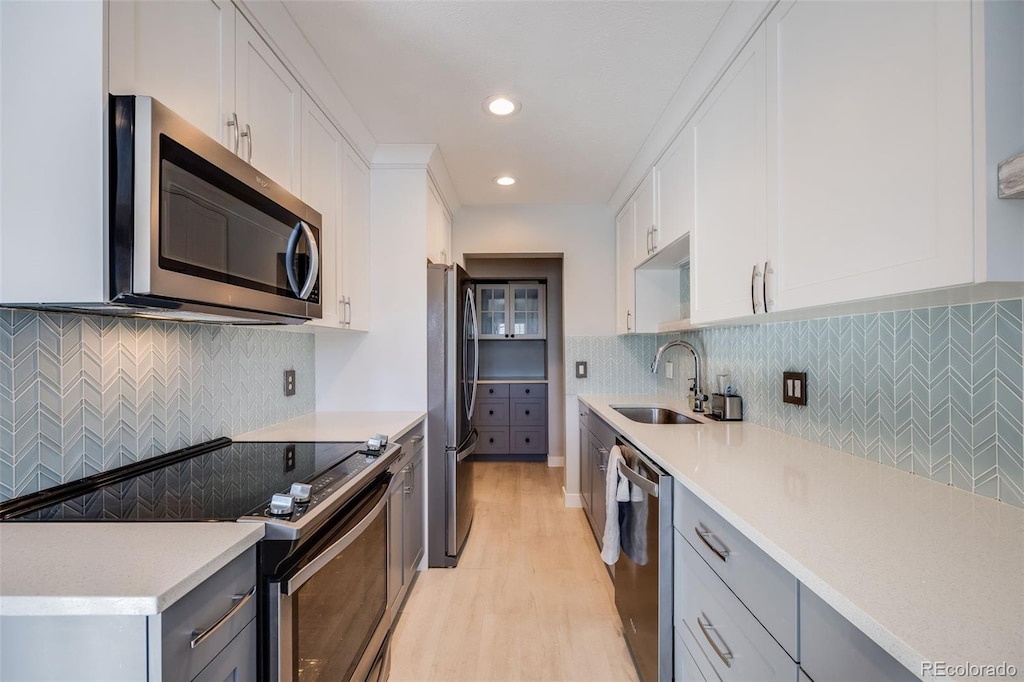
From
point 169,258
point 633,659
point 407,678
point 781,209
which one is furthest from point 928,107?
point 407,678

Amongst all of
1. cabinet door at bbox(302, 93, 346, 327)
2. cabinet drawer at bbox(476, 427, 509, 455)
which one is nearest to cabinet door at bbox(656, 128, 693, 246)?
cabinet door at bbox(302, 93, 346, 327)

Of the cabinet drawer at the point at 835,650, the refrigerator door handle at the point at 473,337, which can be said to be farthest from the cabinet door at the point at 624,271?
the cabinet drawer at the point at 835,650

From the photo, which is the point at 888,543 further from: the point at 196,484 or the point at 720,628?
→ the point at 196,484

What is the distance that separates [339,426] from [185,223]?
4.32 ft

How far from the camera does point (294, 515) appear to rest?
998 mm

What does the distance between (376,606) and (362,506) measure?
48cm

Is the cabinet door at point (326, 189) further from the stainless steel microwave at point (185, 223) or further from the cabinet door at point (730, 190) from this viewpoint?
the cabinet door at point (730, 190)

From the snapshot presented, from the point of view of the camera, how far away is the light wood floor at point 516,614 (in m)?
1.75

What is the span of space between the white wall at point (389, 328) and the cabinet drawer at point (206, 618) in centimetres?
167

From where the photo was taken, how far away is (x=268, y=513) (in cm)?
100

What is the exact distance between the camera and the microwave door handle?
1396mm

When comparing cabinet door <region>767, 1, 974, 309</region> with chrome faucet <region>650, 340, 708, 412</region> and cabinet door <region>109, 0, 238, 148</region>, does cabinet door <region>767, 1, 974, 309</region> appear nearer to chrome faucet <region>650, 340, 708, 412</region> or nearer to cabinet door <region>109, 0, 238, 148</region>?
chrome faucet <region>650, 340, 708, 412</region>

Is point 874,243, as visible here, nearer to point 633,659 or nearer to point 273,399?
point 633,659

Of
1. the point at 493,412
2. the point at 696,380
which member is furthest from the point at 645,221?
the point at 493,412
